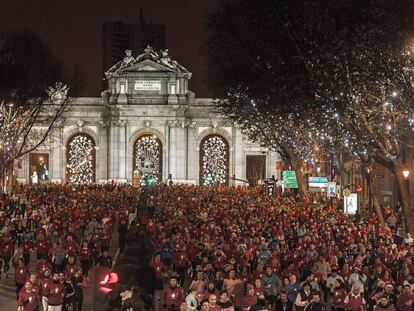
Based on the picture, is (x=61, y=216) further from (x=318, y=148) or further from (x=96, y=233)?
(x=318, y=148)

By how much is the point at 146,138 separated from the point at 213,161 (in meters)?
8.33

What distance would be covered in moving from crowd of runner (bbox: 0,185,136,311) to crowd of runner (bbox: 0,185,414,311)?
0.12 ft

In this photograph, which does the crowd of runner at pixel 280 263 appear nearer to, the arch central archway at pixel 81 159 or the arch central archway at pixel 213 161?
the arch central archway at pixel 213 161

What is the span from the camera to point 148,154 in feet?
308

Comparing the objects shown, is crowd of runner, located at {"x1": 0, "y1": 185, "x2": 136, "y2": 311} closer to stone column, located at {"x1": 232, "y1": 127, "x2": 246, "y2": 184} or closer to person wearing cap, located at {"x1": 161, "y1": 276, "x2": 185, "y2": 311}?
person wearing cap, located at {"x1": 161, "y1": 276, "x2": 185, "y2": 311}

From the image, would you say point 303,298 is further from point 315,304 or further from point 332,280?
point 332,280

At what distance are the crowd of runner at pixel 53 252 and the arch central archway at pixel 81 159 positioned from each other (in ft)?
162

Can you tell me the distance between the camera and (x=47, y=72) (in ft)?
189

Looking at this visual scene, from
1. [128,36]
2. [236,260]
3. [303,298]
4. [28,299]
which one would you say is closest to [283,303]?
[303,298]

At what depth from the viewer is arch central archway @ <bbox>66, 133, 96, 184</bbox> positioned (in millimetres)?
94188

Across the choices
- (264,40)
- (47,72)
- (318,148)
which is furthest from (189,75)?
(264,40)

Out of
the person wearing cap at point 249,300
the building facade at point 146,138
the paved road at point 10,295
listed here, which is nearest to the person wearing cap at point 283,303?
the person wearing cap at point 249,300

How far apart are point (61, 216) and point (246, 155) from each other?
62104mm

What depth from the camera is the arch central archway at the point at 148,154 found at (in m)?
92.9
